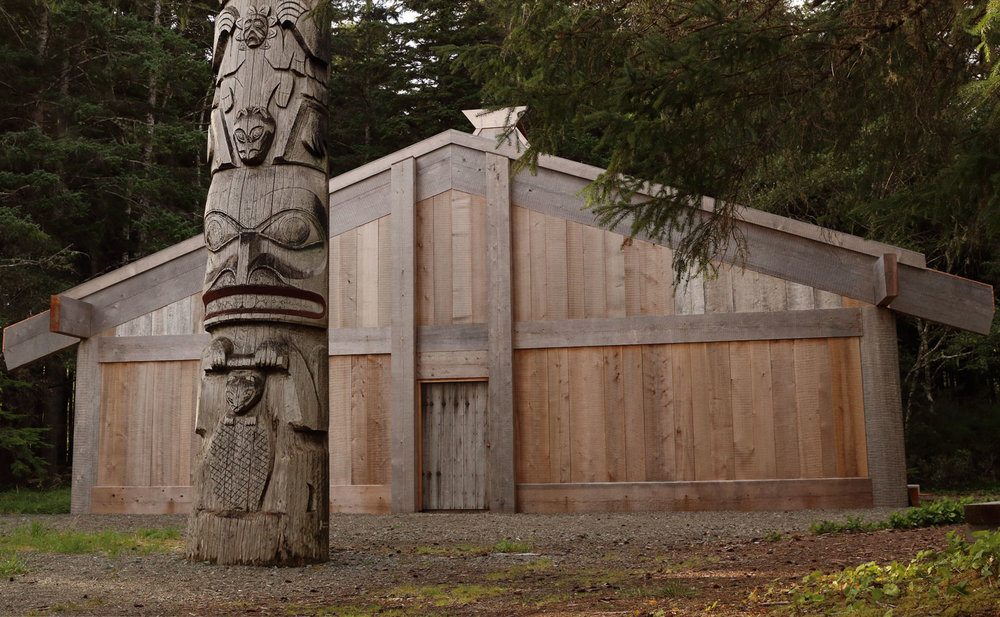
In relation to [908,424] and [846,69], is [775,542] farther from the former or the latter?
[908,424]

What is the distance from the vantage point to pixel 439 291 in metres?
12.6

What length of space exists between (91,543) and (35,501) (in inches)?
401

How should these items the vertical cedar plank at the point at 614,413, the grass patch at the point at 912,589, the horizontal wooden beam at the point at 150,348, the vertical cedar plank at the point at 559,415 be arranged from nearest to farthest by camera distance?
1. the grass patch at the point at 912,589
2. the vertical cedar plank at the point at 614,413
3. the vertical cedar plank at the point at 559,415
4. the horizontal wooden beam at the point at 150,348

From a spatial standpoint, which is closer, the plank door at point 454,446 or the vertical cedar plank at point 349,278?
the plank door at point 454,446

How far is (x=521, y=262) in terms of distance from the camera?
12.5 metres

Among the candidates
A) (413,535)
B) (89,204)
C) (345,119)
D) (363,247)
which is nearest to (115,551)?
(413,535)

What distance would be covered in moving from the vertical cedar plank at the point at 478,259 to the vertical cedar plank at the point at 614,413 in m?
1.80

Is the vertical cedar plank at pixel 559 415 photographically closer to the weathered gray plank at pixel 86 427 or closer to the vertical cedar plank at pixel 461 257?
the vertical cedar plank at pixel 461 257

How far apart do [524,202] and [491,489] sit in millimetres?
3875

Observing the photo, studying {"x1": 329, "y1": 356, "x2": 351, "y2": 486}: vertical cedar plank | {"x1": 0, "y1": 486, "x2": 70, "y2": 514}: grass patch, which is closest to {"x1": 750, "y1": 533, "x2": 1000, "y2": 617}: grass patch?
{"x1": 329, "y1": 356, "x2": 351, "y2": 486}: vertical cedar plank

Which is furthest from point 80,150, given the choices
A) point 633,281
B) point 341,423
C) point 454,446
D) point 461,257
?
point 633,281

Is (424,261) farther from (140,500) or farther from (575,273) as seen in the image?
(140,500)

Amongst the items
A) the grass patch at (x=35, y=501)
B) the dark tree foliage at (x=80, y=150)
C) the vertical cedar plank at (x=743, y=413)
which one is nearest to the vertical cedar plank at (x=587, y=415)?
the vertical cedar plank at (x=743, y=413)

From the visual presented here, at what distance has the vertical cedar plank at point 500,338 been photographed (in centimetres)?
1203
